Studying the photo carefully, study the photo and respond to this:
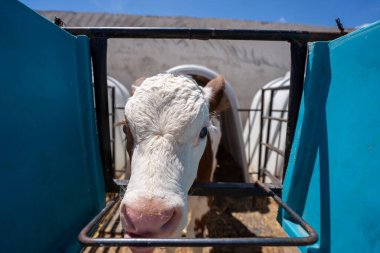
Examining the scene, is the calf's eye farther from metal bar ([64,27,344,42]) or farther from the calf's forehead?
metal bar ([64,27,344,42])

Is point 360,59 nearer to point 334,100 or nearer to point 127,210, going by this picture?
point 334,100

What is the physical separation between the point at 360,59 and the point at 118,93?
17.6ft

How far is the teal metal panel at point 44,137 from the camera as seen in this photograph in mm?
965

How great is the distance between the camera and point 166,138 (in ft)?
4.55

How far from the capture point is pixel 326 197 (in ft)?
3.90

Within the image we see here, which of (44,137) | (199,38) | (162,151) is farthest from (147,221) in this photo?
(199,38)

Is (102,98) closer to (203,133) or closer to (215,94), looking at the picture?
(203,133)

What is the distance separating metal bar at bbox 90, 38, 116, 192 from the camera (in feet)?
5.34

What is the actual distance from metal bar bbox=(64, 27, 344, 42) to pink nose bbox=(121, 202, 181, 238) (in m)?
1.15

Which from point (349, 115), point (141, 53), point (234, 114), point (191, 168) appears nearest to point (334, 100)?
point (349, 115)

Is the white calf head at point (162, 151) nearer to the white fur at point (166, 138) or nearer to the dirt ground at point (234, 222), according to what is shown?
the white fur at point (166, 138)

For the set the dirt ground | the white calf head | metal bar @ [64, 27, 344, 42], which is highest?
metal bar @ [64, 27, 344, 42]

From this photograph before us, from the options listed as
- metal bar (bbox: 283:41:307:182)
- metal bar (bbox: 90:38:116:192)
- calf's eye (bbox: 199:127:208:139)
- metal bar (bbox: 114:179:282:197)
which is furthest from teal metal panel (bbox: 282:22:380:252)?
metal bar (bbox: 90:38:116:192)

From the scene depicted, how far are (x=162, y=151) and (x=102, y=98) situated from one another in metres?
0.71
